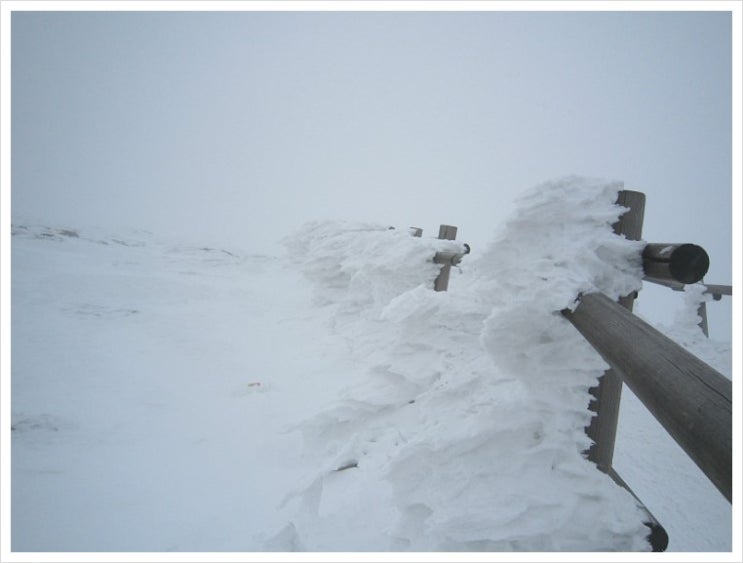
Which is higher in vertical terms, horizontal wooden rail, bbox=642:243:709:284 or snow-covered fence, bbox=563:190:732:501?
horizontal wooden rail, bbox=642:243:709:284

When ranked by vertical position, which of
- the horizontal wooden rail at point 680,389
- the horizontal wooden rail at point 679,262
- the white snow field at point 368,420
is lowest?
the white snow field at point 368,420

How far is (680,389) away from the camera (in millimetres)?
896

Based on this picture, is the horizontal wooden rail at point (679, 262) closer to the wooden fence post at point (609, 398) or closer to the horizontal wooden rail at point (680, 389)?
the wooden fence post at point (609, 398)

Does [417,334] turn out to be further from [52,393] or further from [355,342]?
[52,393]

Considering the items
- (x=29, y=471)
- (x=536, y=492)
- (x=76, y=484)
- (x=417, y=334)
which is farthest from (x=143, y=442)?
(x=536, y=492)

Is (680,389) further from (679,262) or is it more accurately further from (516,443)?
(516,443)

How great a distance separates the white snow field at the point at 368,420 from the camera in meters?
1.84

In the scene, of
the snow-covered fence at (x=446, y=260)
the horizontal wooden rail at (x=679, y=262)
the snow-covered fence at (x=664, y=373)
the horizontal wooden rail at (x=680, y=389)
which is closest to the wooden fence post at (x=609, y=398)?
the snow-covered fence at (x=664, y=373)

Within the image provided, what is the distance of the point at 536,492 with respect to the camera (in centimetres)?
180

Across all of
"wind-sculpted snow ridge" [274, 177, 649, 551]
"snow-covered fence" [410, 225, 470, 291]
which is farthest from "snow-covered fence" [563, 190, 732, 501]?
"snow-covered fence" [410, 225, 470, 291]

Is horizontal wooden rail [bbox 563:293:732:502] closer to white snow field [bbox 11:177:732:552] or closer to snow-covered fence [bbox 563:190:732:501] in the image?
snow-covered fence [bbox 563:190:732:501]

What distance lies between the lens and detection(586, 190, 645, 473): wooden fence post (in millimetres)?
1835

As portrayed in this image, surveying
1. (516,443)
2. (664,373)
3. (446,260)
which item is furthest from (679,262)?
(446,260)

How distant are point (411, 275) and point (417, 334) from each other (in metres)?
1.89
